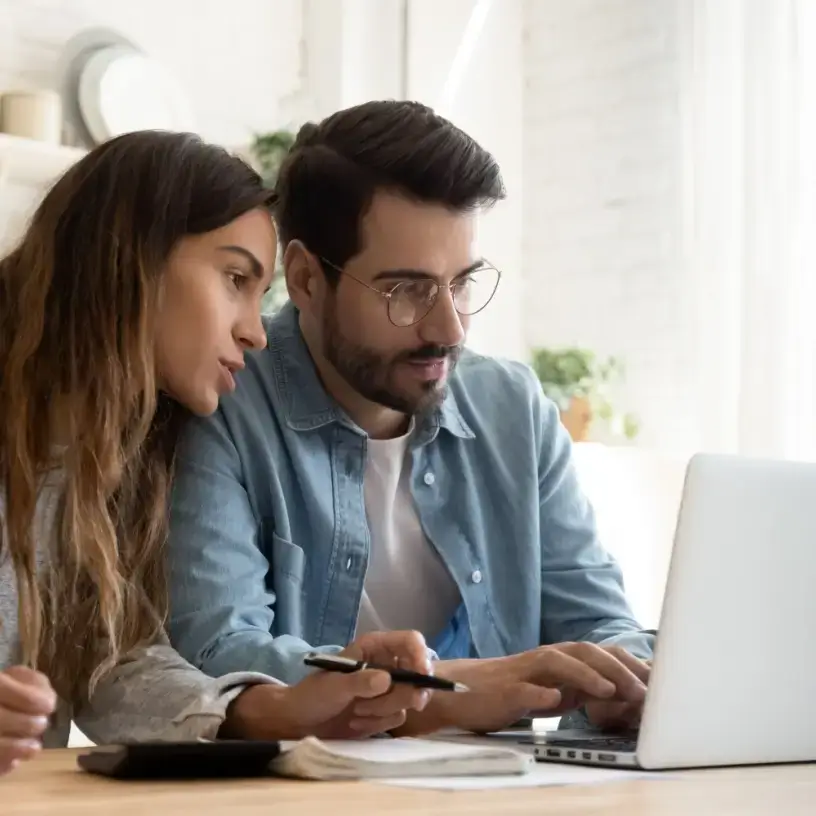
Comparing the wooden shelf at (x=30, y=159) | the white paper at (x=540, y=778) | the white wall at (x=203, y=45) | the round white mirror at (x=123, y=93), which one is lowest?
the white paper at (x=540, y=778)

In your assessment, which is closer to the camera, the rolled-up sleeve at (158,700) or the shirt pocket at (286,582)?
the rolled-up sleeve at (158,700)

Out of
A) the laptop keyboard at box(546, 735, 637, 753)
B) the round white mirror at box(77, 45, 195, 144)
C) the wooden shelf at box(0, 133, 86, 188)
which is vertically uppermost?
the round white mirror at box(77, 45, 195, 144)

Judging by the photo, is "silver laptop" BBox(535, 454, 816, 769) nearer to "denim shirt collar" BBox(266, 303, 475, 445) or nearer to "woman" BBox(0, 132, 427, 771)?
"woman" BBox(0, 132, 427, 771)

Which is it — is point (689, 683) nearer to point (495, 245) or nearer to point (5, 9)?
point (5, 9)

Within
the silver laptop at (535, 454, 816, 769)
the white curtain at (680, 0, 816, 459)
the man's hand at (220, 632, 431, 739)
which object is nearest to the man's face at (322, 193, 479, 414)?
the man's hand at (220, 632, 431, 739)

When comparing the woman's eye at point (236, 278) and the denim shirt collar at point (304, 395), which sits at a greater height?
the woman's eye at point (236, 278)

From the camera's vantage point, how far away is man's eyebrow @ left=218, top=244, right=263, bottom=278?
1550 millimetres

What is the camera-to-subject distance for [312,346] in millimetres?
1833

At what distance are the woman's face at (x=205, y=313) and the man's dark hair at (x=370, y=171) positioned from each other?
0.26 metres

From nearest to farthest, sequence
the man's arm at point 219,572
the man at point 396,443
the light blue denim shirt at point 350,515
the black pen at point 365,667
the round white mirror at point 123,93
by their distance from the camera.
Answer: the black pen at point 365,667 → the man's arm at point 219,572 → the light blue denim shirt at point 350,515 → the man at point 396,443 → the round white mirror at point 123,93

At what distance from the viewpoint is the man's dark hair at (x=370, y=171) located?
176 cm

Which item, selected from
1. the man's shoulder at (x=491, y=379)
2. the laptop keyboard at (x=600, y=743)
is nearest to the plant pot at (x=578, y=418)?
the man's shoulder at (x=491, y=379)

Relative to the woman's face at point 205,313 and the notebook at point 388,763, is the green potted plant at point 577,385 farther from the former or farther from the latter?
the notebook at point 388,763

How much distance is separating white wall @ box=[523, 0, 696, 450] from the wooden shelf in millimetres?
1505
